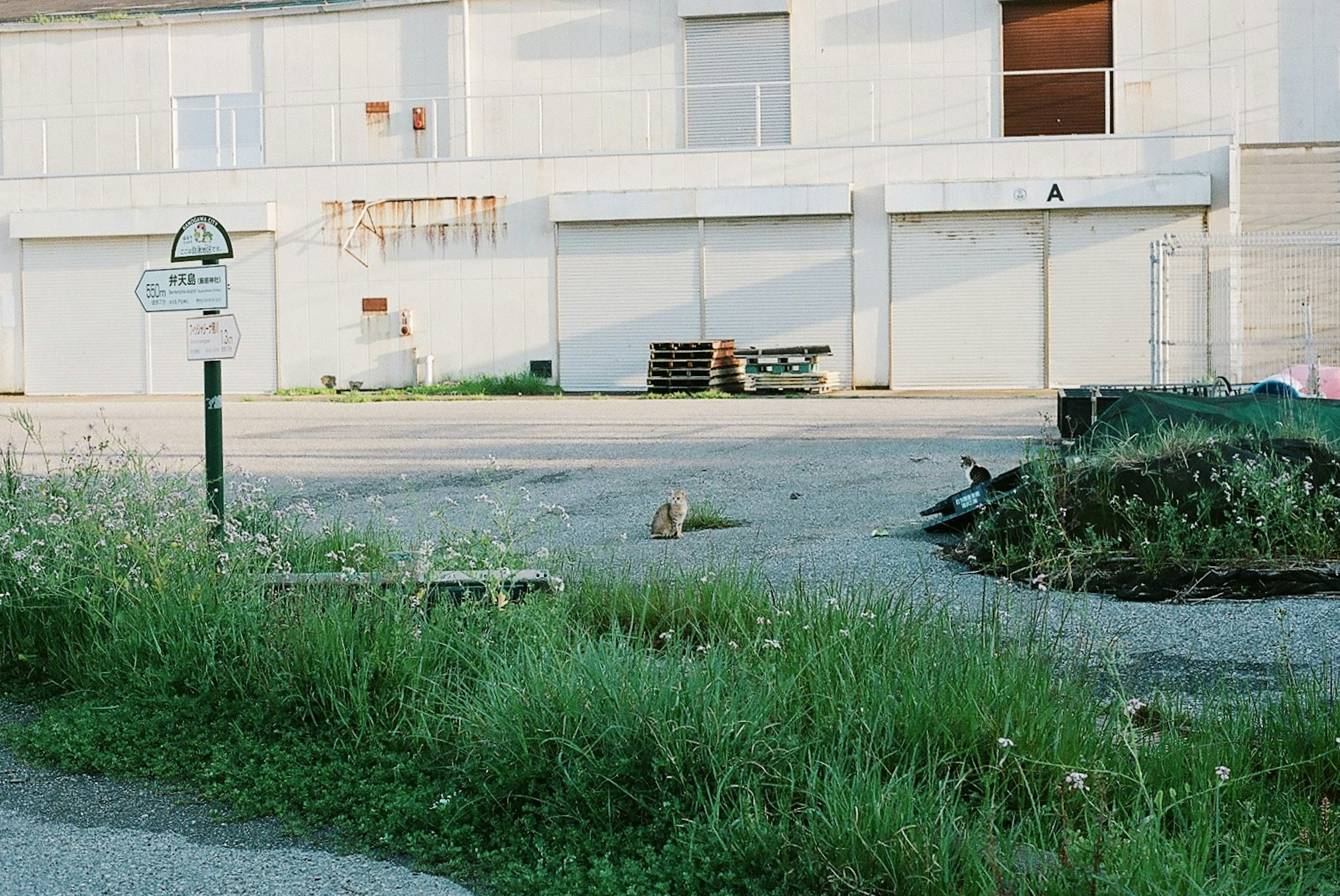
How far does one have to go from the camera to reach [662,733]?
14.4 ft

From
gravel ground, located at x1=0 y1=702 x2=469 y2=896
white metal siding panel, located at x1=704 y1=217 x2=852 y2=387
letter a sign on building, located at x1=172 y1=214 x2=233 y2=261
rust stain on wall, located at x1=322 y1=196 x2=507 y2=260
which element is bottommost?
gravel ground, located at x1=0 y1=702 x2=469 y2=896

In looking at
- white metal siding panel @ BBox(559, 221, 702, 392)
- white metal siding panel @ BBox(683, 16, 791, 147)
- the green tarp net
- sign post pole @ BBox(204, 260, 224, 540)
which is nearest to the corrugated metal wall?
white metal siding panel @ BBox(683, 16, 791, 147)

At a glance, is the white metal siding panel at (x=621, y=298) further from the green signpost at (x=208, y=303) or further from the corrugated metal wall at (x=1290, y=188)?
the green signpost at (x=208, y=303)

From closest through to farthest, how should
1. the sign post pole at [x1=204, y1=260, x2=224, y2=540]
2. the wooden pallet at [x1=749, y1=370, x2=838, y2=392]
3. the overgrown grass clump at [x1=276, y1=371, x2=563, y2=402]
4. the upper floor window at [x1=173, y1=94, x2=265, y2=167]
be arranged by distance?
the sign post pole at [x1=204, y1=260, x2=224, y2=540], the wooden pallet at [x1=749, y1=370, x2=838, y2=392], the overgrown grass clump at [x1=276, y1=371, x2=563, y2=402], the upper floor window at [x1=173, y1=94, x2=265, y2=167]

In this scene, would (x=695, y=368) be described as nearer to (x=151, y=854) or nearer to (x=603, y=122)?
(x=603, y=122)

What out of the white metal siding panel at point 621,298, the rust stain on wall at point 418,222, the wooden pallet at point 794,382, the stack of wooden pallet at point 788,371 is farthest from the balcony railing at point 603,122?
the wooden pallet at point 794,382

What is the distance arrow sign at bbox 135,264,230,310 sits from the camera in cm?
750

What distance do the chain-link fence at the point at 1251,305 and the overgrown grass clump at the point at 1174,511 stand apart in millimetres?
16661

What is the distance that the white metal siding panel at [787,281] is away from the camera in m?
28.6

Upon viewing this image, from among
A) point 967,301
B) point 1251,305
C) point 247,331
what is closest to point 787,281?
point 967,301

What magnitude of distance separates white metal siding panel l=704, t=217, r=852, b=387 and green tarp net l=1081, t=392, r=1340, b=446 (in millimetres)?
17944

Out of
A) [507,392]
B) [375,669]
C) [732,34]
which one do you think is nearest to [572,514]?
[375,669]

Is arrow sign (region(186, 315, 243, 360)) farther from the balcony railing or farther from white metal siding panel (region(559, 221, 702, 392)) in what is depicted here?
the balcony railing

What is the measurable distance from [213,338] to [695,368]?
20687mm
